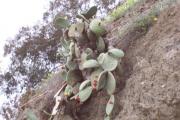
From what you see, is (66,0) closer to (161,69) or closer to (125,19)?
(125,19)

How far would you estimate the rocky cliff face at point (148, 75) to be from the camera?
5.82 metres

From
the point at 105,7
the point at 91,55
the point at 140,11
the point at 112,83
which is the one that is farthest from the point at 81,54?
the point at 105,7

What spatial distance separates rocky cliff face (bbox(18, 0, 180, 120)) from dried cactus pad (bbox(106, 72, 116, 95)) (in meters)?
0.14

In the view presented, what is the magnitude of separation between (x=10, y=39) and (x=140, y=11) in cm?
1021

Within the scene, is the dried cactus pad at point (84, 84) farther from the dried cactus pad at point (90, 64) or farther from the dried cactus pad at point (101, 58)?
Answer: the dried cactus pad at point (101, 58)

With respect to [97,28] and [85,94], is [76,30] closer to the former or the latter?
[97,28]

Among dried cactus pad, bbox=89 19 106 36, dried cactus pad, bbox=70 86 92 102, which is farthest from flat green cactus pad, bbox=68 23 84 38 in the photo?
dried cactus pad, bbox=70 86 92 102

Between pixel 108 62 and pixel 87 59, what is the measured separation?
43 centimetres

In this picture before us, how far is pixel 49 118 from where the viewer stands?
7.71 meters

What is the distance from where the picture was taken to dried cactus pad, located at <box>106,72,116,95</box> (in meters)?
6.44

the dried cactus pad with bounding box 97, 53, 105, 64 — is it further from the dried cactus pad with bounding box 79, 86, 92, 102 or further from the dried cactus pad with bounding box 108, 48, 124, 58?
the dried cactus pad with bounding box 79, 86, 92, 102

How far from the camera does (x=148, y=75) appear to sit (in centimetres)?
623

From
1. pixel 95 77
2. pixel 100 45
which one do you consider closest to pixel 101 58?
pixel 95 77

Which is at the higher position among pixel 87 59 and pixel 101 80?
pixel 87 59
